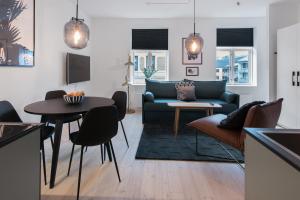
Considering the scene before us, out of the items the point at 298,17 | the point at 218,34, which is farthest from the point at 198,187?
the point at 218,34

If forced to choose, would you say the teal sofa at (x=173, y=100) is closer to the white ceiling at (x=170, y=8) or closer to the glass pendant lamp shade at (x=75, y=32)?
the white ceiling at (x=170, y=8)

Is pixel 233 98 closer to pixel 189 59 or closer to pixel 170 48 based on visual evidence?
pixel 189 59

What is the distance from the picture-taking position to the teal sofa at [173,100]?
5020 mm

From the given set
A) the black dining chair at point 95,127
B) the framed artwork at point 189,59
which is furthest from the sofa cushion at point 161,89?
the black dining chair at point 95,127

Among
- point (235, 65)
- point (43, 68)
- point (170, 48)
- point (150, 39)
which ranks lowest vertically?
point (43, 68)

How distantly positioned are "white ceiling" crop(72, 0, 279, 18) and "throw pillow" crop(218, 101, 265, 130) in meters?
3.10

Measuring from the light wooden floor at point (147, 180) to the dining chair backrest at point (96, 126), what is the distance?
1.58 feet

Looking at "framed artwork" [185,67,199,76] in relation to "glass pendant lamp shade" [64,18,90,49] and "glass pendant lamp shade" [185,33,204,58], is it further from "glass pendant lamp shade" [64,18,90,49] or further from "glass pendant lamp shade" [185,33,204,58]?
"glass pendant lamp shade" [64,18,90,49]

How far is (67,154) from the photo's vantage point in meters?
3.26

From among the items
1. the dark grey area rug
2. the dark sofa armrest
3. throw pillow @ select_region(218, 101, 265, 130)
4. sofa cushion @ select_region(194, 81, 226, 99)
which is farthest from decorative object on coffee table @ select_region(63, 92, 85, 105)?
sofa cushion @ select_region(194, 81, 226, 99)

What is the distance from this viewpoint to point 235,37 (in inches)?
256

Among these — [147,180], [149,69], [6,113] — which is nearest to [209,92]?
[149,69]

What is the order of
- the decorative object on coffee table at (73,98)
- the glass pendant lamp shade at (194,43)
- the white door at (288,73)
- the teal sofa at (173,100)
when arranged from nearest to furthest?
the decorative object on coffee table at (73,98)
the glass pendant lamp shade at (194,43)
the white door at (288,73)
the teal sofa at (173,100)

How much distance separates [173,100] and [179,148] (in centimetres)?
205
